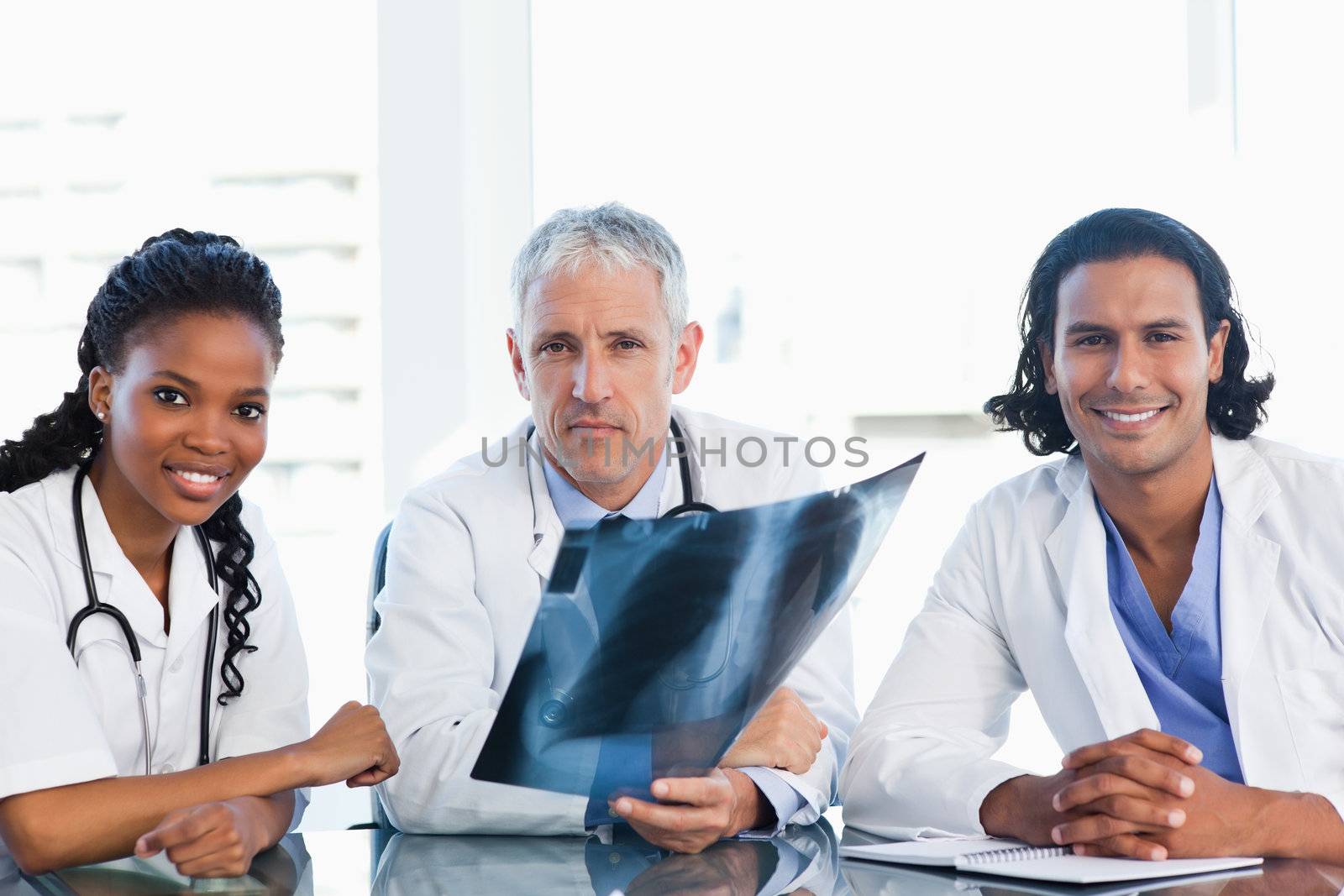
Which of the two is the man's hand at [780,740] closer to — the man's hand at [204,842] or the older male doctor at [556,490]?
the older male doctor at [556,490]

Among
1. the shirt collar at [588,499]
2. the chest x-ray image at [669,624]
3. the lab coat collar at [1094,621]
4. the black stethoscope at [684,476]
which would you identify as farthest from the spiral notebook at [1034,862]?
the shirt collar at [588,499]

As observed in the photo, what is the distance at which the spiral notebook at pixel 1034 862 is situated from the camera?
1048 mm

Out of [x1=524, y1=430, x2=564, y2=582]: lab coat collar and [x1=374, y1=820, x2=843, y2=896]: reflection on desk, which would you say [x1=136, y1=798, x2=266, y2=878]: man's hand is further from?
[x1=524, y1=430, x2=564, y2=582]: lab coat collar

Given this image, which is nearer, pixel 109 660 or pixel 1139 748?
pixel 1139 748

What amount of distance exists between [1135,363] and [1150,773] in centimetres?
61

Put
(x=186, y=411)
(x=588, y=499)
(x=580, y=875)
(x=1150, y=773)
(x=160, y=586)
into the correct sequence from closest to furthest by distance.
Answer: (x=580, y=875)
(x=1150, y=773)
(x=186, y=411)
(x=160, y=586)
(x=588, y=499)

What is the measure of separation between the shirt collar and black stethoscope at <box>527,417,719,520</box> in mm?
28

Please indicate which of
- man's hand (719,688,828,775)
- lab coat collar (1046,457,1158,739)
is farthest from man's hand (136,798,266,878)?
lab coat collar (1046,457,1158,739)

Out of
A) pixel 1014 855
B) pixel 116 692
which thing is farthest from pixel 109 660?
pixel 1014 855

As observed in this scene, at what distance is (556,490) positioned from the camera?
5.67 ft

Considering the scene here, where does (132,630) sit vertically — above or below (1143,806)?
above

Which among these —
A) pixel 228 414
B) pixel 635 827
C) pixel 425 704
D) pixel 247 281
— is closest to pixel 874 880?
pixel 635 827

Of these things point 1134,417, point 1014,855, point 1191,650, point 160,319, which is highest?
point 160,319

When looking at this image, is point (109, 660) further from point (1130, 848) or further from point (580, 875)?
point (1130, 848)
